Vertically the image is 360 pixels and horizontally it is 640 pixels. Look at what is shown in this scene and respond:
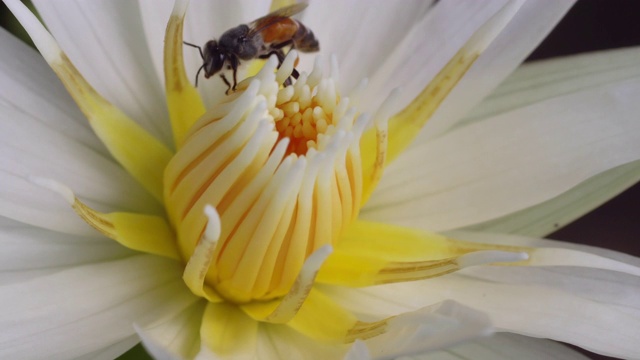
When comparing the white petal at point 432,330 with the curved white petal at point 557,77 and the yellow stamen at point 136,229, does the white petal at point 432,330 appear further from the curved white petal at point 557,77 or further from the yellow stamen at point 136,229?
the curved white petal at point 557,77

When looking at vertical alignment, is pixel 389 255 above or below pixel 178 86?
below

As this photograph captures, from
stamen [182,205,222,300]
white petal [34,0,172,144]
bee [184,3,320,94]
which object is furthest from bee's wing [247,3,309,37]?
stamen [182,205,222,300]

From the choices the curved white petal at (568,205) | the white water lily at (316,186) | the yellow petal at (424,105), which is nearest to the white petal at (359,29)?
the white water lily at (316,186)

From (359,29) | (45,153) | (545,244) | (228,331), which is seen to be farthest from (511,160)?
(45,153)

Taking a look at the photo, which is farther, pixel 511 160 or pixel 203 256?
pixel 511 160

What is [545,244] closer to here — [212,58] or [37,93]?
[212,58]

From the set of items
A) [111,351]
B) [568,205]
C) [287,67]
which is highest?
[287,67]

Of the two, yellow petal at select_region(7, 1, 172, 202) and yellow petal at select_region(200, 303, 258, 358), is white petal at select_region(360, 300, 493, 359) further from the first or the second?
yellow petal at select_region(7, 1, 172, 202)

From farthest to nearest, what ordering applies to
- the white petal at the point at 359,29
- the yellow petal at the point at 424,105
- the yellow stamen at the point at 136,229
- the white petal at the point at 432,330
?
the white petal at the point at 359,29, the yellow petal at the point at 424,105, the yellow stamen at the point at 136,229, the white petal at the point at 432,330

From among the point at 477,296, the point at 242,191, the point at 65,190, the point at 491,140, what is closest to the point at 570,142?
the point at 491,140
